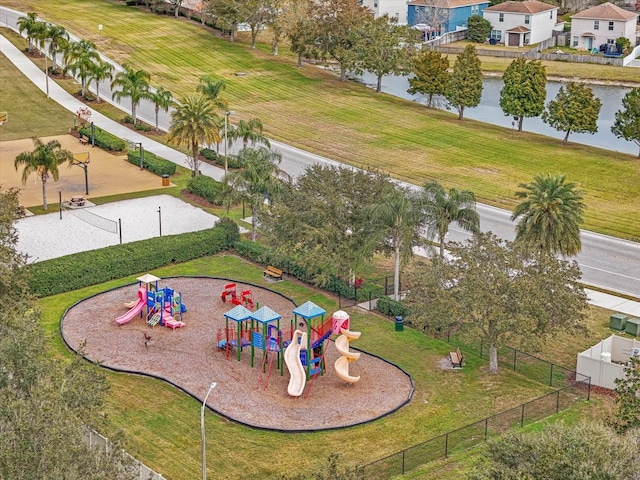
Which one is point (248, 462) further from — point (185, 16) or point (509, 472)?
point (185, 16)

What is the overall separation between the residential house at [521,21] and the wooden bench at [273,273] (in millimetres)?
81338

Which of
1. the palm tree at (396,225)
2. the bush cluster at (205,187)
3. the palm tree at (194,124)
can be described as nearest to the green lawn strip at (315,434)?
the palm tree at (396,225)

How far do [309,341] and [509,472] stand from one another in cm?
1760

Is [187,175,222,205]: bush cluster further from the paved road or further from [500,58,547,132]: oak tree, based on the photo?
[500,58,547,132]: oak tree

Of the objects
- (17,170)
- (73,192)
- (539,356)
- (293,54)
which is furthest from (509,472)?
(293,54)

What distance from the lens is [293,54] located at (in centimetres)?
11788

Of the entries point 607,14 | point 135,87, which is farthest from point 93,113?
point 607,14

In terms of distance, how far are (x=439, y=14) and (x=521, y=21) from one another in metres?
11.0

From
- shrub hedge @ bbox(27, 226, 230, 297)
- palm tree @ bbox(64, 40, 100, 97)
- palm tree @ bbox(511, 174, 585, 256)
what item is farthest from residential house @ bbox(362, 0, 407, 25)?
palm tree @ bbox(511, 174, 585, 256)

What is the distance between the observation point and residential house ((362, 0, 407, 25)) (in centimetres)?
13675

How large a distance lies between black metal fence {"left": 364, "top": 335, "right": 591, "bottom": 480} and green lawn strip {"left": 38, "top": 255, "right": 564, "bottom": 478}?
0.90m

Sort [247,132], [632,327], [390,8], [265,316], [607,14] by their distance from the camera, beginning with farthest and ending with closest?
1. [390,8]
2. [607,14]
3. [247,132]
4. [632,327]
5. [265,316]

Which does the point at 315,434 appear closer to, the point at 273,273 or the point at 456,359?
the point at 456,359

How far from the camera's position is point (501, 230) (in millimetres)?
Answer: 63969
